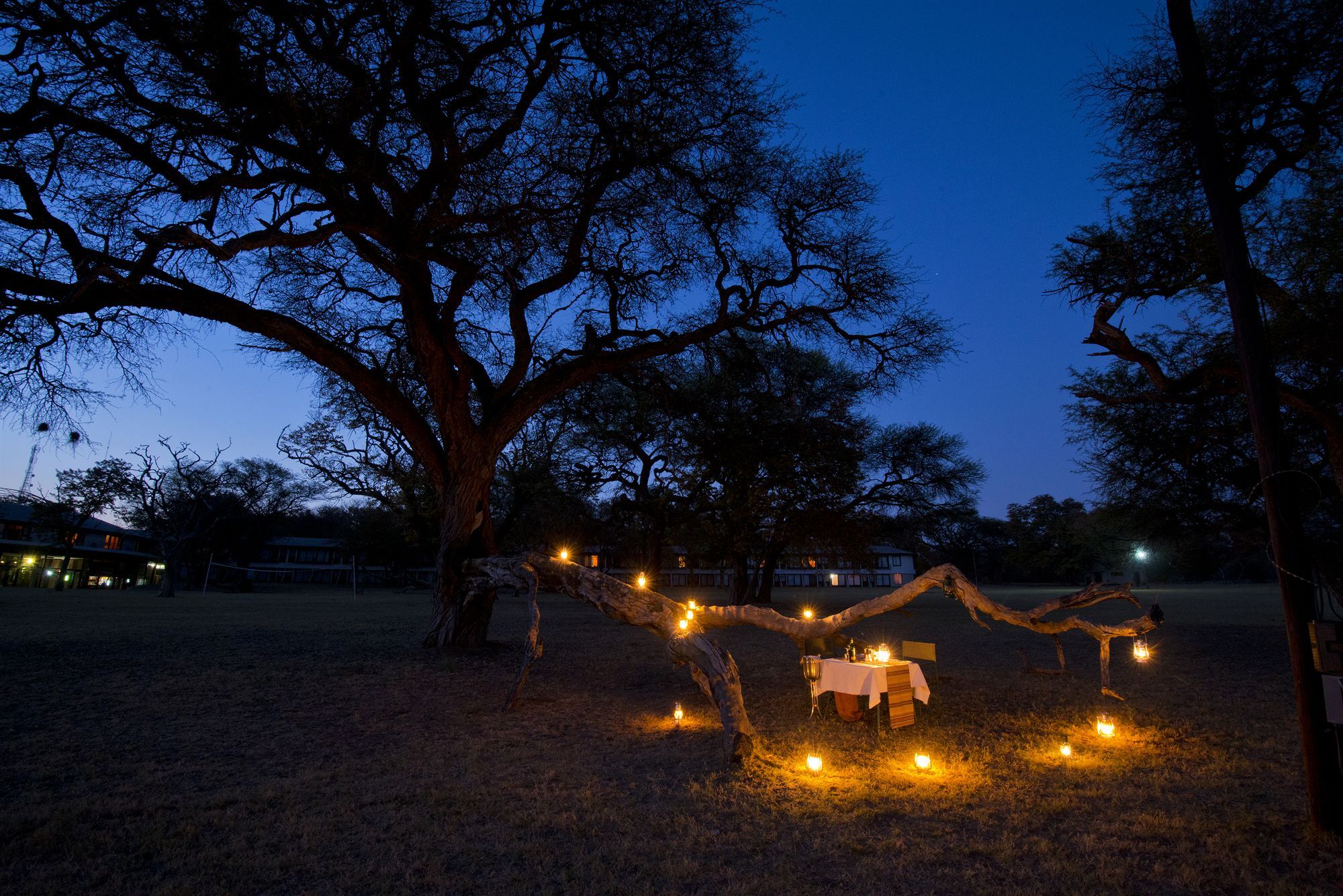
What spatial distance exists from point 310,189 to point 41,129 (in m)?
2.82

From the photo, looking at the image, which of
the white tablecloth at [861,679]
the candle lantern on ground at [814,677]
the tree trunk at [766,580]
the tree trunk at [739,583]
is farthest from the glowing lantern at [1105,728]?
the tree trunk at [766,580]

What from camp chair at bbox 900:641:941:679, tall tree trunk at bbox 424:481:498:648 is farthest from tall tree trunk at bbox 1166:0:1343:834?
tall tree trunk at bbox 424:481:498:648

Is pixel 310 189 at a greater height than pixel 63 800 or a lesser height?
greater

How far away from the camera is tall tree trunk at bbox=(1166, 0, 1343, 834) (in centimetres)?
412

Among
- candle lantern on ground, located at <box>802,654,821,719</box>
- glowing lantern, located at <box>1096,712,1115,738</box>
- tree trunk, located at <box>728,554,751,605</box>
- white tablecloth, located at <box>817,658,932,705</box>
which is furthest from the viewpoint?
tree trunk, located at <box>728,554,751,605</box>

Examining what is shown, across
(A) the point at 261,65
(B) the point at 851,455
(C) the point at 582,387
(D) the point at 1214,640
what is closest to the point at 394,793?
(A) the point at 261,65

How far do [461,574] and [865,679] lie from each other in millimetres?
7730

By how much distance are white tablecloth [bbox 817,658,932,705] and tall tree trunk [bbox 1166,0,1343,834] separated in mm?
3483

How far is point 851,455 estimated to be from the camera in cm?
1834

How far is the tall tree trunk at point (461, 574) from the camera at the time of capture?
11.8m

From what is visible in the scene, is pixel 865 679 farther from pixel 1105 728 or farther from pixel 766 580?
pixel 766 580

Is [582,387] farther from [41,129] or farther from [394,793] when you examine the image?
[394,793]

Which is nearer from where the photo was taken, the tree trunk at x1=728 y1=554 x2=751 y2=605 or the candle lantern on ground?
the candle lantern on ground

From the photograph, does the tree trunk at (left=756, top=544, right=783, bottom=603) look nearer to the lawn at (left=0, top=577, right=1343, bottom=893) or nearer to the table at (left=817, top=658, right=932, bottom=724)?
the lawn at (left=0, top=577, right=1343, bottom=893)
